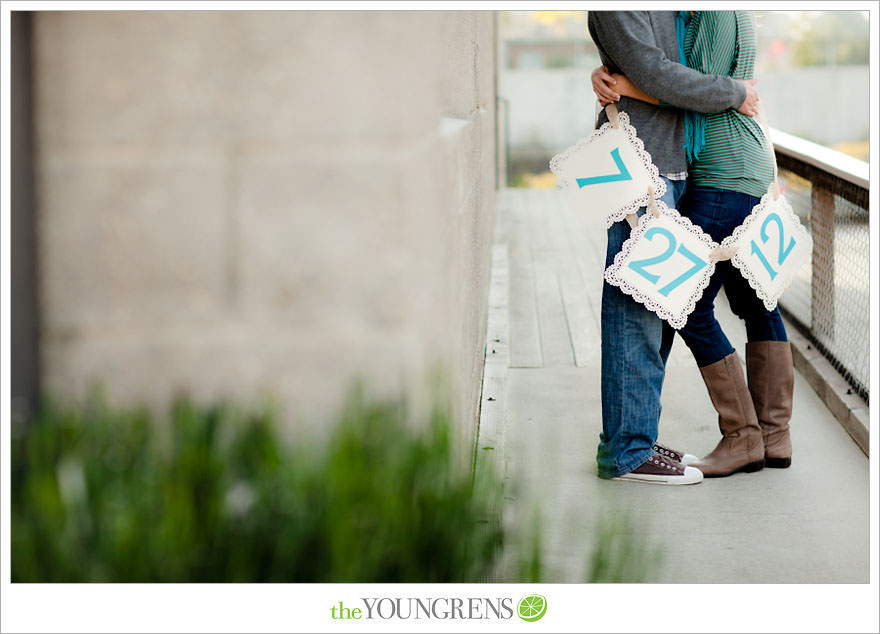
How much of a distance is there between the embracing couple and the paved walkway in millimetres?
92

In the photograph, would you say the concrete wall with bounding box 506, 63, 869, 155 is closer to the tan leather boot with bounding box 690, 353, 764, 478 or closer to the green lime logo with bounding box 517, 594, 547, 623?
the tan leather boot with bounding box 690, 353, 764, 478

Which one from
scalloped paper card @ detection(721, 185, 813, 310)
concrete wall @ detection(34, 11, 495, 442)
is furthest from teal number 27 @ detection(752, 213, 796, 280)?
concrete wall @ detection(34, 11, 495, 442)

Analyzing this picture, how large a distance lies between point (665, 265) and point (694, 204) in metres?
0.23

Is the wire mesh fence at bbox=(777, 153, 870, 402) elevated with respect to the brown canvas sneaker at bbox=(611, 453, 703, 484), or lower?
elevated

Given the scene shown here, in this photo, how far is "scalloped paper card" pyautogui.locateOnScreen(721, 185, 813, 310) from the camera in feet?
8.46

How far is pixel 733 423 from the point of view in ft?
9.09

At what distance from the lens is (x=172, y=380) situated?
4.52 feet

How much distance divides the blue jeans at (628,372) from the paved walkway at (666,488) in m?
0.09

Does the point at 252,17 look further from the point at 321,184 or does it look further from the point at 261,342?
the point at 261,342

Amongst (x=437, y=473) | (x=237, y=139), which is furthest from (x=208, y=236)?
(x=437, y=473)

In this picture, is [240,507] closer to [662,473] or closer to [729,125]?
[662,473]

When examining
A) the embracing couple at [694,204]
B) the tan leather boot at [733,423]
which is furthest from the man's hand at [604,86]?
the tan leather boot at [733,423]

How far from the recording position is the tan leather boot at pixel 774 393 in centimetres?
283

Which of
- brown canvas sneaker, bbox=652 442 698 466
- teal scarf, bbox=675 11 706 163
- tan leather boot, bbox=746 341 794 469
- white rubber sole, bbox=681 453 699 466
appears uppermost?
teal scarf, bbox=675 11 706 163
